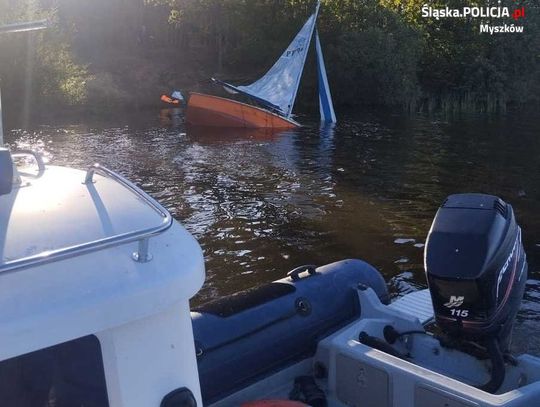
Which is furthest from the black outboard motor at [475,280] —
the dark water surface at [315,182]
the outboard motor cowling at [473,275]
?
the dark water surface at [315,182]

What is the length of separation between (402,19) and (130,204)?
30.3 m

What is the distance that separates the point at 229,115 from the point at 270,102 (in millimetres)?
2066

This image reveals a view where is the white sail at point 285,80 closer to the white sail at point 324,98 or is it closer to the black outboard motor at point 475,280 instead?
the white sail at point 324,98

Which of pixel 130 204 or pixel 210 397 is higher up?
pixel 130 204

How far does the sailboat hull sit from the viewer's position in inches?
771

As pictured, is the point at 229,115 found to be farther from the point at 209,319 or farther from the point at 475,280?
the point at 475,280

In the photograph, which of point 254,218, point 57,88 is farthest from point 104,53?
point 254,218

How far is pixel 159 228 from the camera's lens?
6.32ft

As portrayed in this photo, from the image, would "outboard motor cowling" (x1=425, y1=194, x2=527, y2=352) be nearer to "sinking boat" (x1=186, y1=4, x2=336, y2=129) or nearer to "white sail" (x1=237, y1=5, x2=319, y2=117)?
"sinking boat" (x1=186, y1=4, x2=336, y2=129)

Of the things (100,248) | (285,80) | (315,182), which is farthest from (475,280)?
(285,80)

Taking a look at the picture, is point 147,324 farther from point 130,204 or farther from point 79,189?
point 79,189

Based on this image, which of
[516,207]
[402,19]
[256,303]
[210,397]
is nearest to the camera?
[210,397]

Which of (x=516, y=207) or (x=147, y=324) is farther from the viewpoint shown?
(x=516, y=207)

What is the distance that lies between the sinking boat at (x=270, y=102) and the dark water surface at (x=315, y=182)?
34.0 inches
